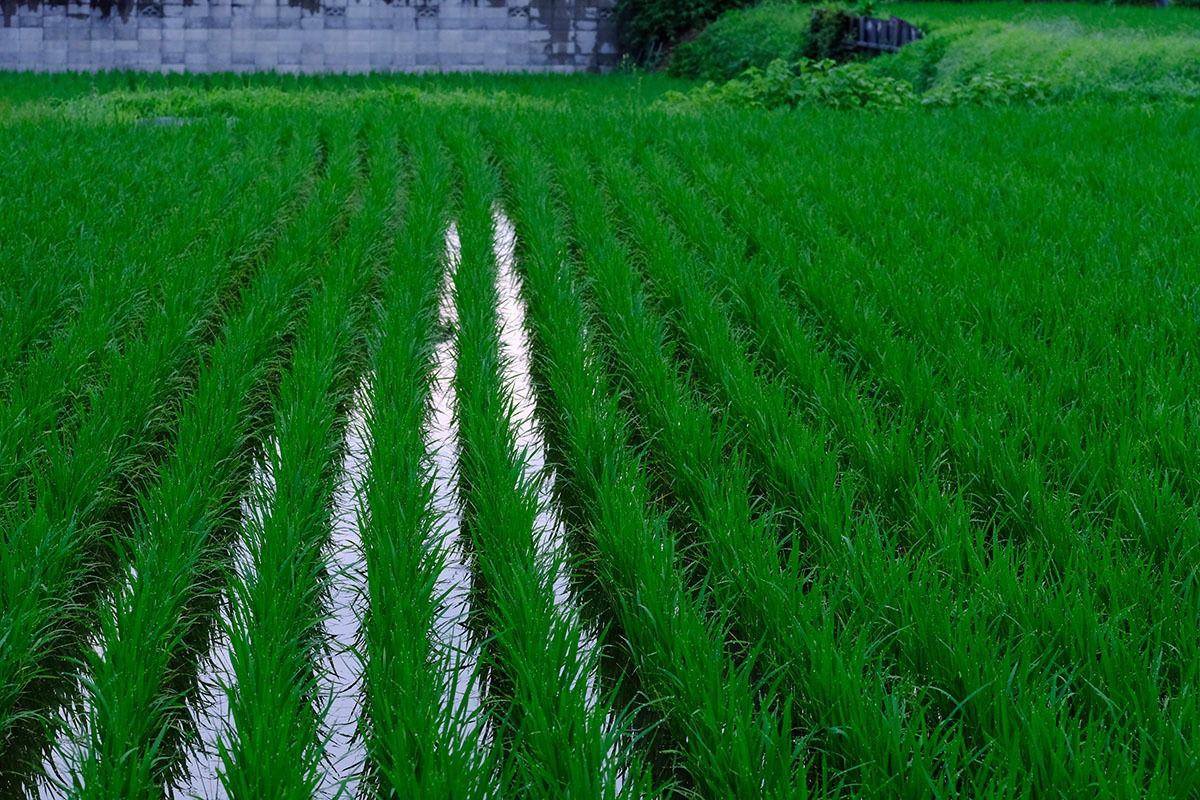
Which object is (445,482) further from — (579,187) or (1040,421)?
(579,187)

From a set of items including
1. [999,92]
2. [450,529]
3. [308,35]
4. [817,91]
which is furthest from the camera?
[308,35]

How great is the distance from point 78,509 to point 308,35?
12942mm

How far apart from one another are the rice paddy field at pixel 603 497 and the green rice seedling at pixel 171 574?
0.01m

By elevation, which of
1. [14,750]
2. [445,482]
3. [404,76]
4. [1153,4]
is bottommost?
[14,750]

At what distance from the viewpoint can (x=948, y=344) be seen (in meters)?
2.95

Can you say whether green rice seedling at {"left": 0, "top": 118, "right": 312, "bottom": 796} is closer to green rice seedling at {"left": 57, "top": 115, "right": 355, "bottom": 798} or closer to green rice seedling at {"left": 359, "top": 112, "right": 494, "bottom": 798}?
green rice seedling at {"left": 57, "top": 115, "right": 355, "bottom": 798}

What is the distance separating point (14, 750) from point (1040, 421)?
220cm

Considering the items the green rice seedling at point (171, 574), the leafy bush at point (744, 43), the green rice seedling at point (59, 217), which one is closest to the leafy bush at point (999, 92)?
the leafy bush at point (744, 43)

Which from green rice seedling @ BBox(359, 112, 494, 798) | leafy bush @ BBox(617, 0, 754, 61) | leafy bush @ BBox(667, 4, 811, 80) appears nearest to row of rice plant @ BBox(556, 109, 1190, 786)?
green rice seedling @ BBox(359, 112, 494, 798)

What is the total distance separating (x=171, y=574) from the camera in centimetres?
184

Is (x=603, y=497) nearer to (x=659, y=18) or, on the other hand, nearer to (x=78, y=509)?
(x=78, y=509)

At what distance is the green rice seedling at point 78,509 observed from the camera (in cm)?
168

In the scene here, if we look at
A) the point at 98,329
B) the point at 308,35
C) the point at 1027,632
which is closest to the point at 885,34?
the point at 308,35

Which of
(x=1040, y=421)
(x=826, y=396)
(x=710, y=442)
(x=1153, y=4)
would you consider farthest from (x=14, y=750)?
(x=1153, y=4)
